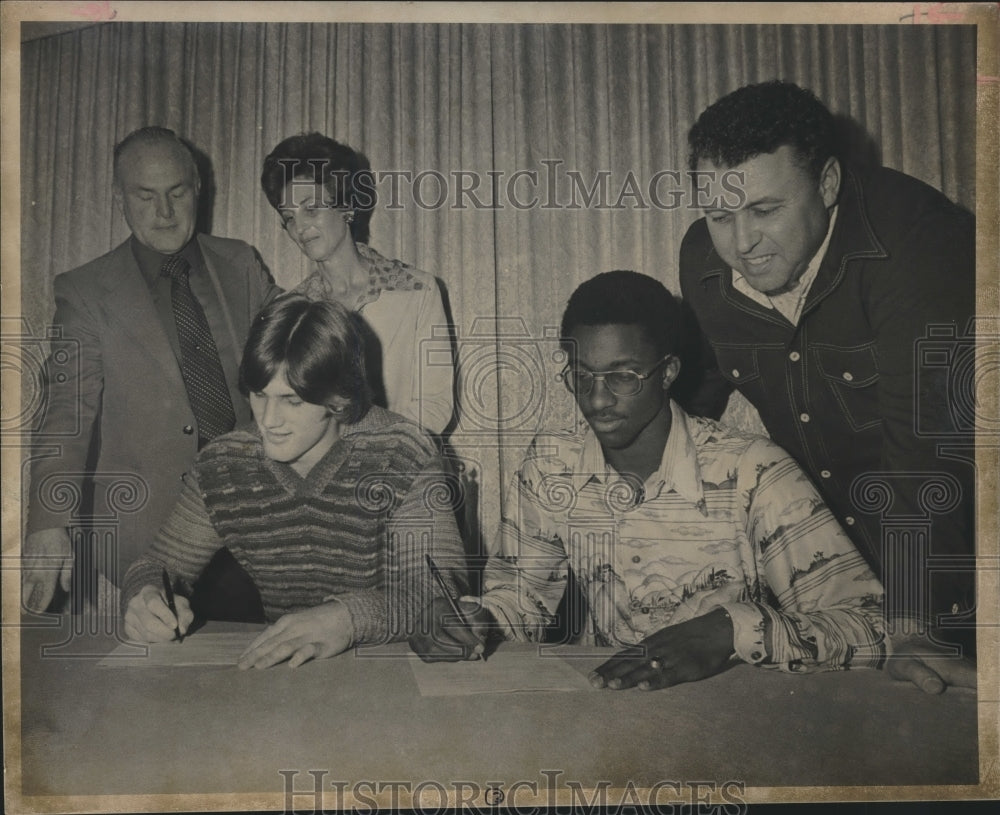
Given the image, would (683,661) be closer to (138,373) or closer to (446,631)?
(446,631)

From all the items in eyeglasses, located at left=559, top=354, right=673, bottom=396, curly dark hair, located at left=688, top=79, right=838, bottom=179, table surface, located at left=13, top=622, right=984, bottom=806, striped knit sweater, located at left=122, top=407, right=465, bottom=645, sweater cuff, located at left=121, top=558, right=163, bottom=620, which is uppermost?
curly dark hair, located at left=688, top=79, right=838, bottom=179

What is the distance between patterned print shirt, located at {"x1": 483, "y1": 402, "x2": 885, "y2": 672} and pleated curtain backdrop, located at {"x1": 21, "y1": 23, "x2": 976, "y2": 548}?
0.57 feet

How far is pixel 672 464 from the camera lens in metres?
3.89

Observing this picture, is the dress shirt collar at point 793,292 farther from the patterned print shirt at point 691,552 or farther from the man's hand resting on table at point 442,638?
the man's hand resting on table at point 442,638

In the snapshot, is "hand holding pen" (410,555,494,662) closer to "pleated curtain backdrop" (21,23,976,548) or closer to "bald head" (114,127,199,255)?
"pleated curtain backdrop" (21,23,976,548)

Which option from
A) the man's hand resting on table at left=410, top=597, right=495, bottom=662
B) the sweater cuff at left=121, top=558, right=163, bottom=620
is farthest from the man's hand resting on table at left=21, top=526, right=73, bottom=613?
the man's hand resting on table at left=410, top=597, right=495, bottom=662

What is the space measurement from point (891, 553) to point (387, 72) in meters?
2.70

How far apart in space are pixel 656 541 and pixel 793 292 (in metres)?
1.10

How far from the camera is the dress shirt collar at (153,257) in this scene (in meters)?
3.93

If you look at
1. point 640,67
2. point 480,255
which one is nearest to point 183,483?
point 480,255

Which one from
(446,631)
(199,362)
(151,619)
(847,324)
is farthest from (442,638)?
(847,324)

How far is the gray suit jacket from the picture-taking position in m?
3.90

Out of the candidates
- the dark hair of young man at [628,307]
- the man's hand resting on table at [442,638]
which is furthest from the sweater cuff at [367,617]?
the dark hair of young man at [628,307]

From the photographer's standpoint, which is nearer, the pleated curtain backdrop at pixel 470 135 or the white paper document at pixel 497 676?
the white paper document at pixel 497 676
